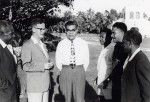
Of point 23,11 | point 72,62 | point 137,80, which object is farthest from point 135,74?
point 23,11

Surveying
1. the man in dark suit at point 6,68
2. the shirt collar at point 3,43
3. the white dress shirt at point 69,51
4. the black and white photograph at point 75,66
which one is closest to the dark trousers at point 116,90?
the black and white photograph at point 75,66

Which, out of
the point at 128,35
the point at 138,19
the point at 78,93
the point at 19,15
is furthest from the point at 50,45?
the point at 138,19

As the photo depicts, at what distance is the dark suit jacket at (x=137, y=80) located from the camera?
3762mm

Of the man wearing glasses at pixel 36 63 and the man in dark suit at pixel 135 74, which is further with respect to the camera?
the man wearing glasses at pixel 36 63

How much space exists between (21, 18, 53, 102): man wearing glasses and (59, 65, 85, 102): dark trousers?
49 cm

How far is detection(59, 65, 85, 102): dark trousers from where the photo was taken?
18.6ft

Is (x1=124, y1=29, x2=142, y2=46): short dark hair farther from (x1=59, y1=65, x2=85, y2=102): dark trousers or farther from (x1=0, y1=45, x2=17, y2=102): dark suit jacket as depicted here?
(x1=59, y1=65, x2=85, y2=102): dark trousers

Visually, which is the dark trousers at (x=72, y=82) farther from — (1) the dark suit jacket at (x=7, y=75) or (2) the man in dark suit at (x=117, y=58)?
(1) the dark suit jacket at (x=7, y=75)

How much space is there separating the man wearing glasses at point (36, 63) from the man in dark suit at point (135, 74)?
1533mm

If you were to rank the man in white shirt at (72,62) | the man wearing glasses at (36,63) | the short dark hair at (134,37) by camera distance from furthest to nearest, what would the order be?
the man in white shirt at (72,62) < the man wearing glasses at (36,63) < the short dark hair at (134,37)

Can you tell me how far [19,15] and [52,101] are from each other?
8.68m

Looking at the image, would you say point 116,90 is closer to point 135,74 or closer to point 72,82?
point 72,82

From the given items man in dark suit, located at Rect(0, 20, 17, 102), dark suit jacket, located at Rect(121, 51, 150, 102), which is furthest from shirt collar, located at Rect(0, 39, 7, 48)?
dark suit jacket, located at Rect(121, 51, 150, 102)

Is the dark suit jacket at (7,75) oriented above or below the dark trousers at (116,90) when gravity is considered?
above
